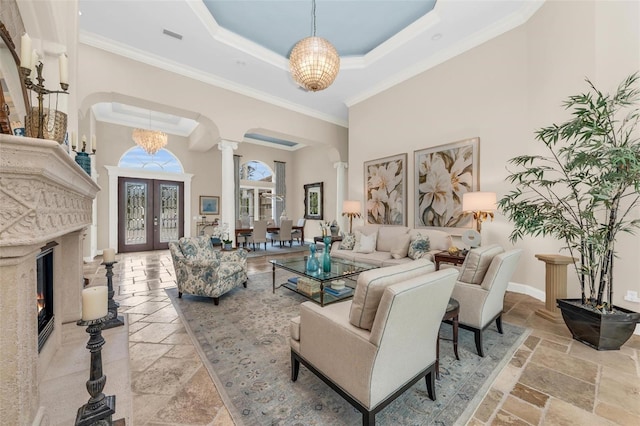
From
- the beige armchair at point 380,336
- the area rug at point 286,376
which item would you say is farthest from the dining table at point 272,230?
the beige armchair at point 380,336

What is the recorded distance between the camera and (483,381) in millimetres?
1896

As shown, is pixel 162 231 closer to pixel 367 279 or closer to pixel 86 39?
pixel 86 39

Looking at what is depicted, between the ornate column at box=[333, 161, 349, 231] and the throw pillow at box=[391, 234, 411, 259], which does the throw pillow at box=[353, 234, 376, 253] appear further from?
the ornate column at box=[333, 161, 349, 231]

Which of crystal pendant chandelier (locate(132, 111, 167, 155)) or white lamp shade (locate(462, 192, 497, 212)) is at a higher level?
crystal pendant chandelier (locate(132, 111, 167, 155))

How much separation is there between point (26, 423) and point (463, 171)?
5.23 m

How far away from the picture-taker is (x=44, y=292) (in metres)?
2.16

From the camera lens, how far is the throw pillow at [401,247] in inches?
172

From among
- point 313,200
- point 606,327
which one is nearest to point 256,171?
point 313,200

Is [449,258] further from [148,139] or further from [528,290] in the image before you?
[148,139]

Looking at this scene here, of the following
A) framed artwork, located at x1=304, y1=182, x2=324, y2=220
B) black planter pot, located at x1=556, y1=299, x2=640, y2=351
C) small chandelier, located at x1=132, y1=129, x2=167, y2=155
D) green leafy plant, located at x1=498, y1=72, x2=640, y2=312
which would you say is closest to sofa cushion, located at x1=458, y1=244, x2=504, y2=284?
green leafy plant, located at x1=498, y1=72, x2=640, y2=312

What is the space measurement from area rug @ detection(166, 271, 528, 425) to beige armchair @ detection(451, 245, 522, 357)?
28 cm

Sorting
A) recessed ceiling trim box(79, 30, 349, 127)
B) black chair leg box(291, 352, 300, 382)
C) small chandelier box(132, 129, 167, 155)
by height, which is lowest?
black chair leg box(291, 352, 300, 382)

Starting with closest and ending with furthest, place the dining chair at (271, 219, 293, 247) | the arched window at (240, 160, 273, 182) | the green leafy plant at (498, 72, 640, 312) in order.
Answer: the green leafy plant at (498, 72, 640, 312), the dining chair at (271, 219, 293, 247), the arched window at (240, 160, 273, 182)

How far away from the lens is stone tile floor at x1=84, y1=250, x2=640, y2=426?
1.58 meters
